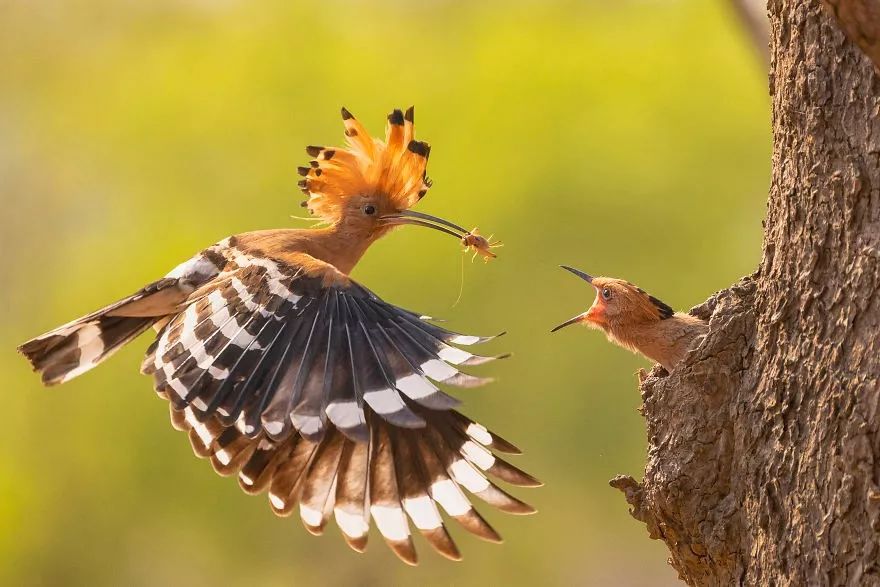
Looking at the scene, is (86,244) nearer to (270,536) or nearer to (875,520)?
(270,536)

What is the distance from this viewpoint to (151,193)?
6586mm

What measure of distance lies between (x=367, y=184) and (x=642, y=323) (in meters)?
0.93

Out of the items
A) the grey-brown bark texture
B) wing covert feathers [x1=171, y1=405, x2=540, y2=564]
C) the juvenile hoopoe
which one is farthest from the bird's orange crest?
the grey-brown bark texture

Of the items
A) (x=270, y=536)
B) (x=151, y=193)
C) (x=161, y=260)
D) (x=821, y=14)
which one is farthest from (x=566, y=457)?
(x=821, y=14)

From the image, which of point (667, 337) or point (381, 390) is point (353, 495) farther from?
point (667, 337)

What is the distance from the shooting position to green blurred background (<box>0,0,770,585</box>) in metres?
5.86

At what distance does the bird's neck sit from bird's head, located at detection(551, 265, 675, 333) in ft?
0.06

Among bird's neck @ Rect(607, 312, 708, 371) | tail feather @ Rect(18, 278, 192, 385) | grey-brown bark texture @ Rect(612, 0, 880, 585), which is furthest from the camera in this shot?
tail feather @ Rect(18, 278, 192, 385)

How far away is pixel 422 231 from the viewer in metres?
5.84

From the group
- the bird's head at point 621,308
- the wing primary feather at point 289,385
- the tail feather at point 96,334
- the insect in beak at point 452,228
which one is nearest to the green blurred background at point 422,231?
the insect in beak at point 452,228

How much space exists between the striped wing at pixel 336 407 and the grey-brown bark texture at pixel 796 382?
1.07ft

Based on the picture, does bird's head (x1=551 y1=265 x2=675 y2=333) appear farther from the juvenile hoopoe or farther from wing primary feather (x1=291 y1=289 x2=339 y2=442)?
wing primary feather (x1=291 y1=289 x2=339 y2=442)

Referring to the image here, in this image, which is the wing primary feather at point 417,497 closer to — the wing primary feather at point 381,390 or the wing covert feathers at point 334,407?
the wing covert feathers at point 334,407

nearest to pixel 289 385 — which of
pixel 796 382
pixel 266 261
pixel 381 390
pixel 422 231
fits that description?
pixel 381 390
